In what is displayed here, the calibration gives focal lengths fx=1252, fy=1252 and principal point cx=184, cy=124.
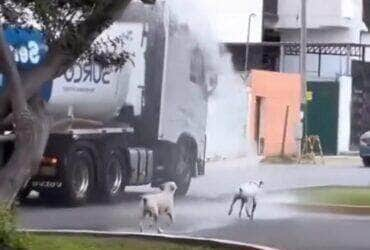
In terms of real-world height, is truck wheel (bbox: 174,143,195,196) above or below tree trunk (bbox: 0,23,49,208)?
below

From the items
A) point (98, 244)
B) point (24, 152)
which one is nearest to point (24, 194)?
point (98, 244)

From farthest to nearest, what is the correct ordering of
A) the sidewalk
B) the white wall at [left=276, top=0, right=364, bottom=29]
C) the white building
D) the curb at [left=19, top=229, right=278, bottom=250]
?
the white wall at [left=276, top=0, right=364, bottom=29], the sidewalk, the white building, the curb at [left=19, top=229, right=278, bottom=250]

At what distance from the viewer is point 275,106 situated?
4494 centimetres

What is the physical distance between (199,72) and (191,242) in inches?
412

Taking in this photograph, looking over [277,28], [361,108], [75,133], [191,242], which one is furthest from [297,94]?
[191,242]

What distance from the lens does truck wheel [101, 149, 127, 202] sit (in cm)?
2272

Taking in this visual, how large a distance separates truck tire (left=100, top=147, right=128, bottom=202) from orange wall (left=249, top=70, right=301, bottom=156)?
1878 centimetres

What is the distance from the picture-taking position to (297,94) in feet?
153

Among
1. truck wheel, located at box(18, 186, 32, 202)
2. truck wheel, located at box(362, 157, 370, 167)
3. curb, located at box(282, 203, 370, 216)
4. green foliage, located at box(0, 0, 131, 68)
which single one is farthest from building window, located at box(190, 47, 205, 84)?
truck wheel, located at box(362, 157, 370, 167)

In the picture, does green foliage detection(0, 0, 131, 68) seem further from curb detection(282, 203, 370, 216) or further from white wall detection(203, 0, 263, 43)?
white wall detection(203, 0, 263, 43)

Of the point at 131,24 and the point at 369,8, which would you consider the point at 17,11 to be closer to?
the point at 131,24

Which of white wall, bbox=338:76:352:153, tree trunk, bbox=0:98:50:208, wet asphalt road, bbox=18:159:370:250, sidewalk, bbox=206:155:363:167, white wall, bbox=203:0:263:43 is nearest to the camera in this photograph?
tree trunk, bbox=0:98:50:208

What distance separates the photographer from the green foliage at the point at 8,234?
1136 cm

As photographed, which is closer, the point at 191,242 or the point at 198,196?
the point at 191,242
